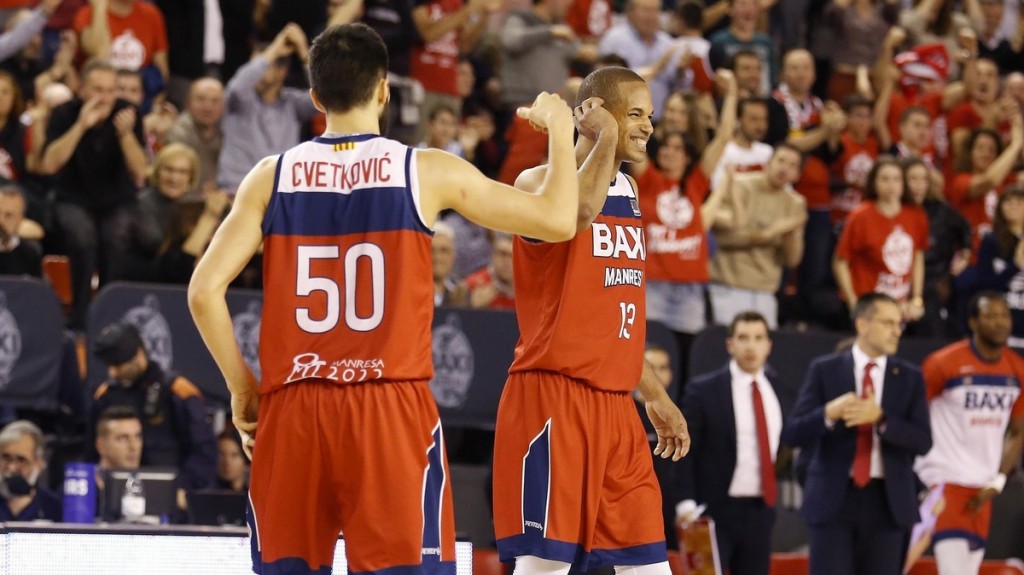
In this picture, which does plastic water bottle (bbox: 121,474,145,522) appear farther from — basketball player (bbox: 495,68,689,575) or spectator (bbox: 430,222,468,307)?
spectator (bbox: 430,222,468,307)

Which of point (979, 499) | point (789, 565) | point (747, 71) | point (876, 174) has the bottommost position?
point (789, 565)

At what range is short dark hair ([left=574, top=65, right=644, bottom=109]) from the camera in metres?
6.25

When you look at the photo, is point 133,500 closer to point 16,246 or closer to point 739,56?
point 16,246

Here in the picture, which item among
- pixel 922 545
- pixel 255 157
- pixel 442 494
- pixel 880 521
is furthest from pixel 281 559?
pixel 255 157

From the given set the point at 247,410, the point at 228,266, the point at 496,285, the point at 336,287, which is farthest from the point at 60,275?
the point at 336,287

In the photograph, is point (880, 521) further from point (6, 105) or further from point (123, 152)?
point (6, 105)

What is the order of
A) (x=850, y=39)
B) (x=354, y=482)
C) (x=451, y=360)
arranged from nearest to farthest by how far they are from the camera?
1. (x=354, y=482)
2. (x=451, y=360)
3. (x=850, y=39)

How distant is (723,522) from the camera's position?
1023cm

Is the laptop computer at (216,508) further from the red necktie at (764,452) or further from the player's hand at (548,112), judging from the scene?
the player's hand at (548,112)

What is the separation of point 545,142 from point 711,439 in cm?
379

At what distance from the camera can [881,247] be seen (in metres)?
13.1

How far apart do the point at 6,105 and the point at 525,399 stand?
7.16 m

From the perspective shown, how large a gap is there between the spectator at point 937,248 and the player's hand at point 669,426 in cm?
741

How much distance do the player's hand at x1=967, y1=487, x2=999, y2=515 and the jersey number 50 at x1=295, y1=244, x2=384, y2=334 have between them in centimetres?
699
